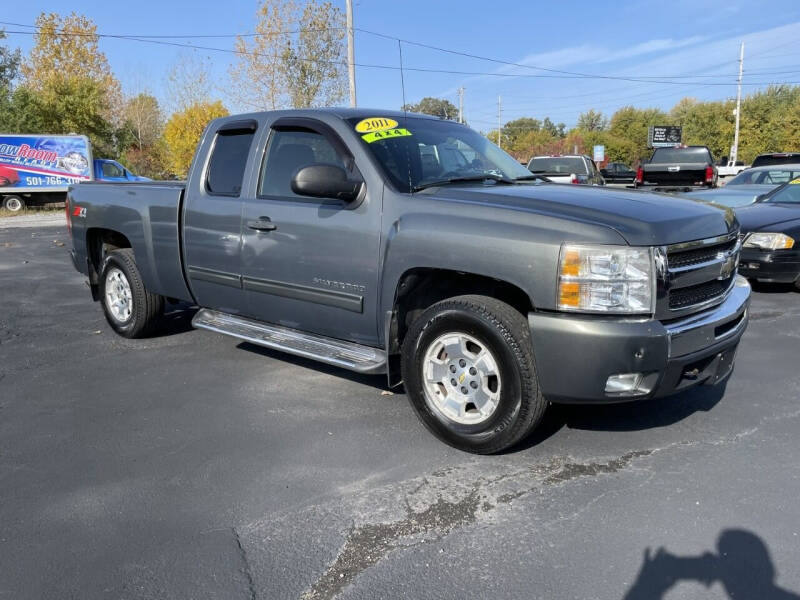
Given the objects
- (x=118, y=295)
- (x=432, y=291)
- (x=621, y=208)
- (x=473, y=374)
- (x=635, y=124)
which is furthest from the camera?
(x=635, y=124)

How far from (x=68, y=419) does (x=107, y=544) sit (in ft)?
5.52

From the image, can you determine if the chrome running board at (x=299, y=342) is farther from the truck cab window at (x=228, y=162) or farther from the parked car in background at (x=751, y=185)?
the parked car in background at (x=751, y=185)

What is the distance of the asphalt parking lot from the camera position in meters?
2.54

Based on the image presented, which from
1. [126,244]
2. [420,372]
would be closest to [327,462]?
[420,372]

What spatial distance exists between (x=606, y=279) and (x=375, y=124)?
1.96 metres

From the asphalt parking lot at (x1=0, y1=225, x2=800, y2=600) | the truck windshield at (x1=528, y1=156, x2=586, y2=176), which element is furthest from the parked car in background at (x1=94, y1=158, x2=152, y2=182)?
the asphalt parking lot at (x1=0, y1=225, x2=800, y2=600)

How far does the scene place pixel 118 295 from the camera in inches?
242

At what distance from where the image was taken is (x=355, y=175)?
3992 millimetres

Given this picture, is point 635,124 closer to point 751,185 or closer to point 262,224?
point 751,185

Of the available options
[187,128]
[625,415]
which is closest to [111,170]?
[187,128]

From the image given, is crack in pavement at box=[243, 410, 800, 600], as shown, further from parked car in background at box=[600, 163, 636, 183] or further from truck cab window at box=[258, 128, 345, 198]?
parked car in background at box=[600, 163, 636, 183]

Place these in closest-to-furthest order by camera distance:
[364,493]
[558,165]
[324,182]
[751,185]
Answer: [364,493], [324,182], [751,185], [558,165]

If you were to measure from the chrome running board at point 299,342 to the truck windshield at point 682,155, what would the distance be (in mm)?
18097

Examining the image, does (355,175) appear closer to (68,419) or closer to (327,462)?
(327,462)
